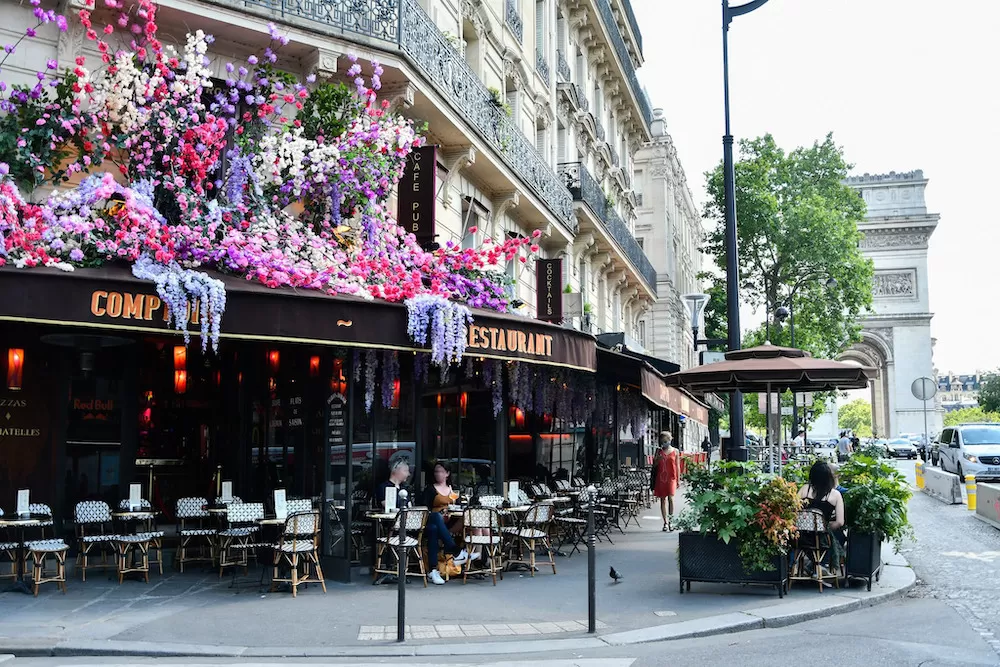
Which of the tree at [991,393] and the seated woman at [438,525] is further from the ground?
the tree at [991,393]

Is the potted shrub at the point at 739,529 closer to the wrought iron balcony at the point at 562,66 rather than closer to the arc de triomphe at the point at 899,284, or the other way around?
the wrought iron balcony at the point at 562,66

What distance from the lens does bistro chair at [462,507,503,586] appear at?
11.9m

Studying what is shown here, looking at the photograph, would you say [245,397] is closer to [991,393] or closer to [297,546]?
[297,546]

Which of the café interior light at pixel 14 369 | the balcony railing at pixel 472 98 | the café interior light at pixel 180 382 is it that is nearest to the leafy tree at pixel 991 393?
the balcony railing at pixel 472 98

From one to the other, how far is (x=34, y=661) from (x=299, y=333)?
13.7ft

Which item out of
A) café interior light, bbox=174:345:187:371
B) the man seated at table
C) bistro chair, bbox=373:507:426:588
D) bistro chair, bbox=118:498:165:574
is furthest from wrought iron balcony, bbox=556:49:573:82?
bistro chair, bbox=118:498:165:574

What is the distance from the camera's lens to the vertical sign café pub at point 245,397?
10344mm

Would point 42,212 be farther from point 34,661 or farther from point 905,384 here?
point 905,384

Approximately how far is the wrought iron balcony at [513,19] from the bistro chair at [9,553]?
1476 centimetres

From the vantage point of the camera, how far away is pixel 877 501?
10758 millimetres

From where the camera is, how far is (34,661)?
7.59 meters

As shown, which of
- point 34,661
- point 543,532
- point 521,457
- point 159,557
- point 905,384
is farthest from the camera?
point 905,384

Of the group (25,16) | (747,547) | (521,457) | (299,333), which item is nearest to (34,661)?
(299,333)

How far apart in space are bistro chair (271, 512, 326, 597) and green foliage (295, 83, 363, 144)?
502 cm
